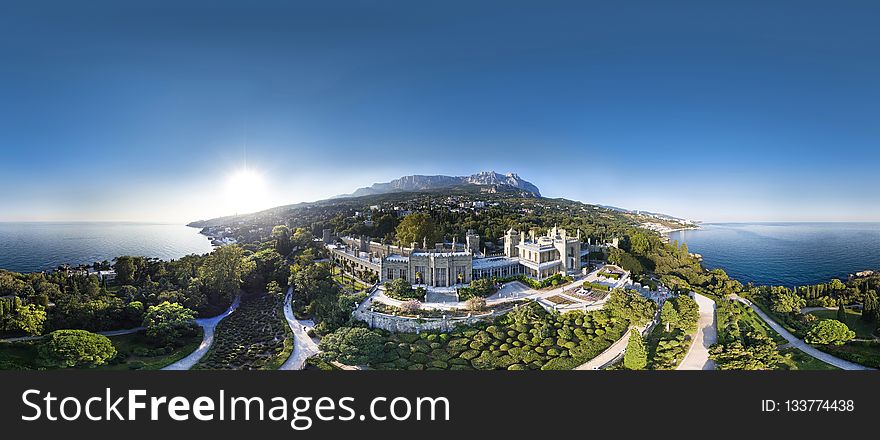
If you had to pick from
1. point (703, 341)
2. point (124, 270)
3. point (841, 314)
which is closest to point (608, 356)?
point (703, 341)

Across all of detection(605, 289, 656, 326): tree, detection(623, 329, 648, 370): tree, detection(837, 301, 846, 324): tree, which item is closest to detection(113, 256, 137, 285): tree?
detection(623, 329, 648, 370): tree

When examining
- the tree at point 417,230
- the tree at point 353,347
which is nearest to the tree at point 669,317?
the tree at point 353,347

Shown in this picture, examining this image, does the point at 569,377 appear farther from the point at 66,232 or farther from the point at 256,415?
the point at 66,232

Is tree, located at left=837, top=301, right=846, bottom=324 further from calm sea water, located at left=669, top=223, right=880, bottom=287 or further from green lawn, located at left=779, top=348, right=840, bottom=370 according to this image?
calm sea water, located at left=669, top=223, right=880, bottom=287

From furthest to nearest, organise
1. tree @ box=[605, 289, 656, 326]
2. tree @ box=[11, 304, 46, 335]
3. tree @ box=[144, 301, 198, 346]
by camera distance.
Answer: tree @ box=[605, 289, 656, 326]
tree @ box=[144, 301, 198, 346]
tree @ box=[11, 304, 46, 335]

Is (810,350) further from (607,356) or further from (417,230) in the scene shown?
(417,230)

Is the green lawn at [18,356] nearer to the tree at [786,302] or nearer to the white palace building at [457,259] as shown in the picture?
the white palace building at [457,259]
